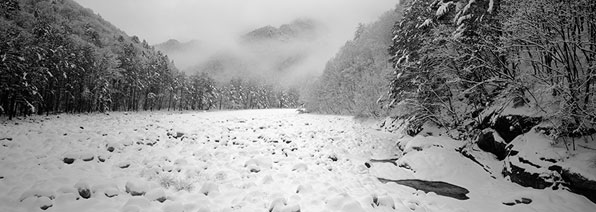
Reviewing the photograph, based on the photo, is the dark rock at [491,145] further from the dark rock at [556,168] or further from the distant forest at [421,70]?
the dark rock at [556,168]

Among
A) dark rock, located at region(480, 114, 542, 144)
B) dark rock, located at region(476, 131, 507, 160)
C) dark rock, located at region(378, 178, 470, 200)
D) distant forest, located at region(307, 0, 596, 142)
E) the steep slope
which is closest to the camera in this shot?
distant forest, located at region(307, 0, 596, 142)

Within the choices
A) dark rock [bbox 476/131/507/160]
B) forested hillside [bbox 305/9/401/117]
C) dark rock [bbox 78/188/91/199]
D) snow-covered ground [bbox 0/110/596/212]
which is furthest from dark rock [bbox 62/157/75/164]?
forested hillside [bbox 305/9/401/117]

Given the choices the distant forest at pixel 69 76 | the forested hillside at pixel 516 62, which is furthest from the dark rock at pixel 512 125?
the distant forest at pixel 69 76

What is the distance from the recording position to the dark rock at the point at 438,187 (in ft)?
25.7

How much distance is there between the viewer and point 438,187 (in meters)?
8.51

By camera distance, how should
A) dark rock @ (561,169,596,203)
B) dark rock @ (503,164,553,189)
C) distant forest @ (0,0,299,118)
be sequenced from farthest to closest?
1. distant forest @ (0,0,299,118)
2. dark rock @ (503,164,553,189)
3. dark rock @ (561,169,596,203)

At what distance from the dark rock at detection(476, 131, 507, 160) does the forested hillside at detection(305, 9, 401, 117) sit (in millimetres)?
16945

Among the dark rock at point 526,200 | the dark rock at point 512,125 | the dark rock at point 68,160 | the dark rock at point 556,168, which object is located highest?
the dark rock at point 512,125

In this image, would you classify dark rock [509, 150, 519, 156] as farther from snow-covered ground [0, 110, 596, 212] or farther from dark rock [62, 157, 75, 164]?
dark rock [62, 157, 75, 164]

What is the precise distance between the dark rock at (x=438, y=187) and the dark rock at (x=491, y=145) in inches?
117

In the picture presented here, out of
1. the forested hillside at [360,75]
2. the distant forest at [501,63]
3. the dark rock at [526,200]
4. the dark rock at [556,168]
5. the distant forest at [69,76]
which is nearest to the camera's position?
the dark rock at [526,200]

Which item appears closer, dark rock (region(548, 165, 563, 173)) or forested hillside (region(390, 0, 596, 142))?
forested hillside (region(390, 0, 596, 142))

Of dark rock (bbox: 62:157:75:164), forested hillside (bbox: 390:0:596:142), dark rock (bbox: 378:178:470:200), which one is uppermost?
forested hillside (bbox: 390:0:596:142)

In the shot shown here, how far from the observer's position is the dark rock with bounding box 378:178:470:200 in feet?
25.7
